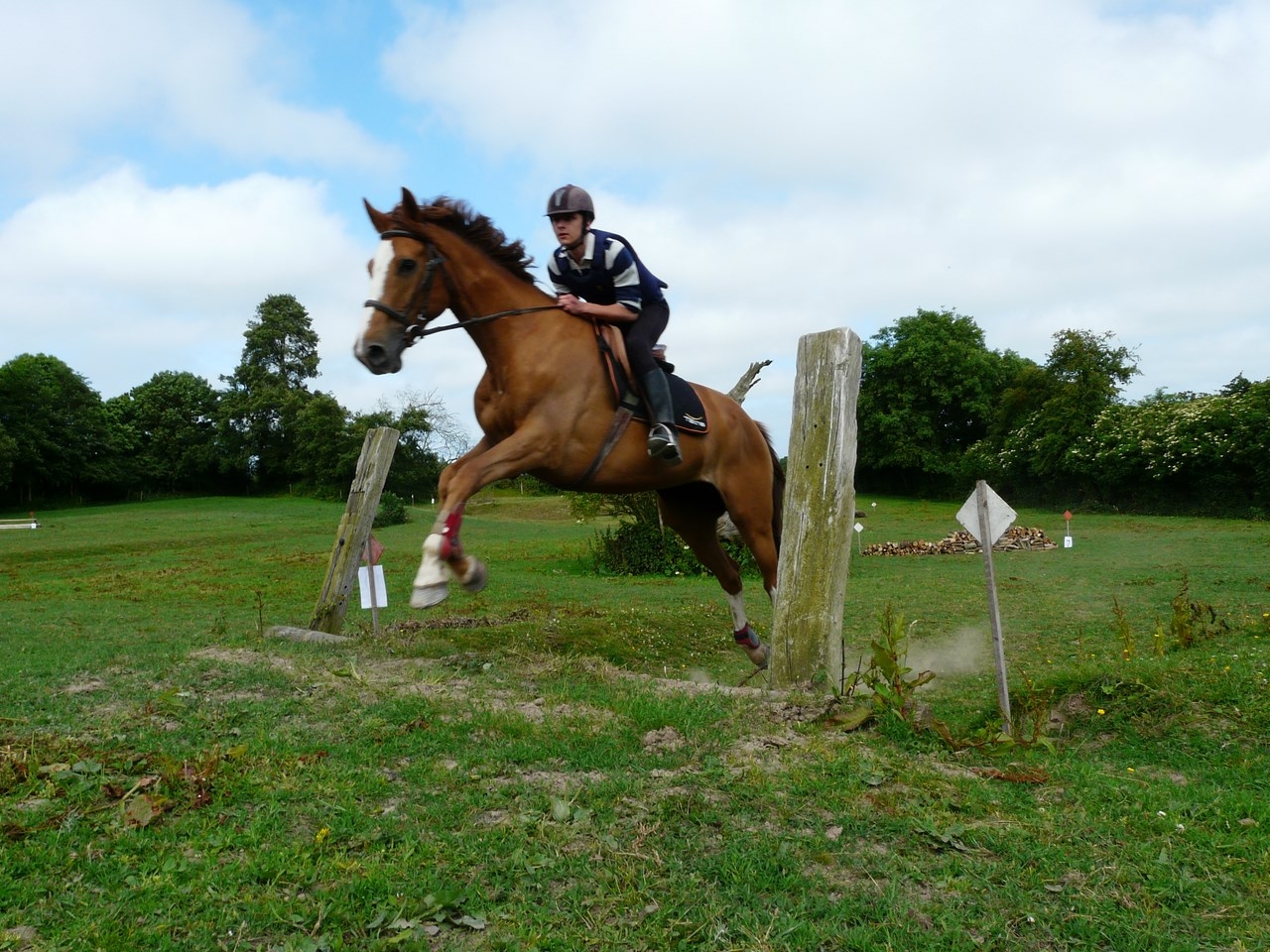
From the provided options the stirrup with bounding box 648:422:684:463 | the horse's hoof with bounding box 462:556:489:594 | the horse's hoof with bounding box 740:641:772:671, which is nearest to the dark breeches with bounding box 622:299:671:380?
the stirrup with bounding box 648:422:684:463

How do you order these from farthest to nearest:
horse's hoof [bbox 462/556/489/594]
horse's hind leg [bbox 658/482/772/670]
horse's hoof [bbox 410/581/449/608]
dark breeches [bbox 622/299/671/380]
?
horse's hind leg [bbox 658/482/772/670] < dark breeches [bbox 622/299/671/380] < horse's hoof [bbox 462/556/489/594] < horse's hoof [bbox 410/581/449/608]

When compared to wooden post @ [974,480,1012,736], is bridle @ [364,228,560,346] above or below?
above

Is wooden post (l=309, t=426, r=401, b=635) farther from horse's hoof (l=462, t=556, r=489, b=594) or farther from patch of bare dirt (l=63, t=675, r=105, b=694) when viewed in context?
horse's hoof (l=462, t=556, r=489, b=594)

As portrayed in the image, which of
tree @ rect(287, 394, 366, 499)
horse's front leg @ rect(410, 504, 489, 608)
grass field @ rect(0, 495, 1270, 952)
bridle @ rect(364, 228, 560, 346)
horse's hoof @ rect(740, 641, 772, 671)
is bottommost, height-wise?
horse's hoof @ rect(740, 641, 772, 671)

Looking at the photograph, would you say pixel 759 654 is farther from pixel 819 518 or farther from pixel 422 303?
pixel 422 303

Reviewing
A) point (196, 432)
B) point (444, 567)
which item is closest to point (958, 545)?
point (444, 567)

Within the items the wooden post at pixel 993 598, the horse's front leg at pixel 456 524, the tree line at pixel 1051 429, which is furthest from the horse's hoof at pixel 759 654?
the tree line at pixel 1051 429

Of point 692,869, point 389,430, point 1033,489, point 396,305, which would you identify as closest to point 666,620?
point 389,430

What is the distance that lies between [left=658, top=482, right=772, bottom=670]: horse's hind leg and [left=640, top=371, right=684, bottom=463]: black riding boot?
4.97 feet

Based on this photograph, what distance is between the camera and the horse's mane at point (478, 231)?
222 inches

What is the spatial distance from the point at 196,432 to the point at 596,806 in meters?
66.6

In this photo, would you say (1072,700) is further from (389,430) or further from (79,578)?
(79,578)

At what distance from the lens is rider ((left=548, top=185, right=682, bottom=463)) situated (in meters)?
5.69

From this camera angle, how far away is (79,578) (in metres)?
17.8
